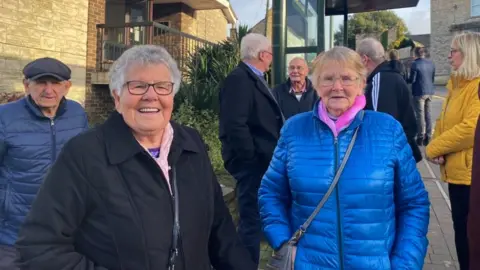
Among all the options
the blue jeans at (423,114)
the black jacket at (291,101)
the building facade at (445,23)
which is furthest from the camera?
the building facade at (445,23)

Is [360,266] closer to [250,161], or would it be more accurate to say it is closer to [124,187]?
[124,187]

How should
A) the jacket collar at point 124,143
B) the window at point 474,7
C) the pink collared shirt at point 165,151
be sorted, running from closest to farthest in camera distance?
the jacket collar at point 124,143
the pink collared shirt at point 165,151
the window at point 474,7

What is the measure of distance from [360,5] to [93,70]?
6368 millimetres

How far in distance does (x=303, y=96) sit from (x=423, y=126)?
5.73m

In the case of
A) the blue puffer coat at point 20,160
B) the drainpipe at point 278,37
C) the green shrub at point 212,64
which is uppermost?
the green shrub at point 212,64

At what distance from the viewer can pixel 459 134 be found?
328 cm

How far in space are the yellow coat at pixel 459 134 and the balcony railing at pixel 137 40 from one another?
8.82 metres

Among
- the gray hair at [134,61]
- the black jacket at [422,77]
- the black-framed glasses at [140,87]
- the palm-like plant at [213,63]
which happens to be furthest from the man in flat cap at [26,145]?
the black jacket at [422,77]

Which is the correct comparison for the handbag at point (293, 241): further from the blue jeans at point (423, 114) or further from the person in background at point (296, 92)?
the blue jeans at point (423, 114)

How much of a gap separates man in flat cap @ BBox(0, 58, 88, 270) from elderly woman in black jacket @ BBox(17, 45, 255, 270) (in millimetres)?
1186

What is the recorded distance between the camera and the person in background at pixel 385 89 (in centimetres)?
408

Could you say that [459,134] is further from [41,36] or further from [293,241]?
[41,36]

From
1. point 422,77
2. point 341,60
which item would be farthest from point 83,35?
point 341,60

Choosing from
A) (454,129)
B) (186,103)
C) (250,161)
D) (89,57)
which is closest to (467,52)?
(454,129)
